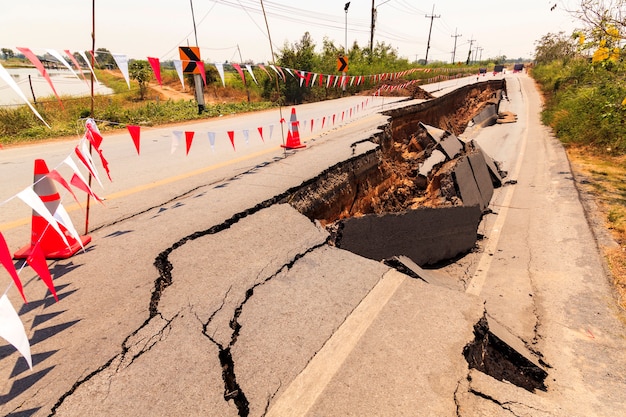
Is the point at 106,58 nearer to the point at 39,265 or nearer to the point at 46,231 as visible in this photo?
the point at 46,231

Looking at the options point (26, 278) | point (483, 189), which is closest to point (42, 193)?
point (26, 278)

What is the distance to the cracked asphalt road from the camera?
197cm

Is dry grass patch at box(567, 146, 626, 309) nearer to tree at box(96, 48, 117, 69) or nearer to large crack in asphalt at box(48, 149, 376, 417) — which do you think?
large crack in asphalt at box(48, 149, 376, 417)

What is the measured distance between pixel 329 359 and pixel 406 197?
6.29 meters

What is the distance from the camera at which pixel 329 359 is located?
87.5 inches

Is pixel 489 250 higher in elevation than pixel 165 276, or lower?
lower

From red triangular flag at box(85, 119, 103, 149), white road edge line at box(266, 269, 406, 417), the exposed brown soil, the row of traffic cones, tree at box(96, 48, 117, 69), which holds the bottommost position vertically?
the exposed brown soil

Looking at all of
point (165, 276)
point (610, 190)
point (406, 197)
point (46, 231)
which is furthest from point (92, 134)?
point (610, 190)

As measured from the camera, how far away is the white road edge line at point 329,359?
1916 millimetres

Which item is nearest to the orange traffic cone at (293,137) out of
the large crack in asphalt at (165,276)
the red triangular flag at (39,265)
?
the large crack in asphalt at (165,276)

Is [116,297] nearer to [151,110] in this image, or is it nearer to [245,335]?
[245,335]

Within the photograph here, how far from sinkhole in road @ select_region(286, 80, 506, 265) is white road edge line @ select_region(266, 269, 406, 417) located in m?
1.28

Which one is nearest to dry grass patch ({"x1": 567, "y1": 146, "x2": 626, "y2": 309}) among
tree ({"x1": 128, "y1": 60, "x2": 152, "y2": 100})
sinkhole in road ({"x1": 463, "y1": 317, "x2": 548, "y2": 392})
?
sinkhole in road ({"x1": 463, "y1": 317, "x2": 548, "y2": 392})

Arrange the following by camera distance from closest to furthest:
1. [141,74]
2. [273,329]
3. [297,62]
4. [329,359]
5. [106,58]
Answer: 1. [329,359]
2. [273,329]
3. [106,58]
4. [297,62]
5. [141,74]
